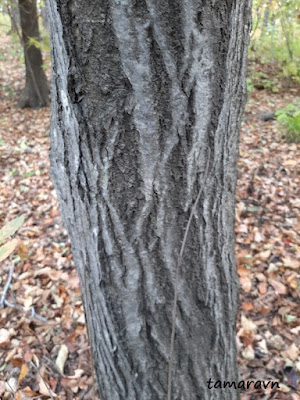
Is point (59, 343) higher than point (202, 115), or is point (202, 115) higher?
point (202, 115)

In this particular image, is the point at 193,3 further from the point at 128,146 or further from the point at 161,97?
the point at 128,146

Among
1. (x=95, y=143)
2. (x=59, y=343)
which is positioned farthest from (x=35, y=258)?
(x=95, y=143)

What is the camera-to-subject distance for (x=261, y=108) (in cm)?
571

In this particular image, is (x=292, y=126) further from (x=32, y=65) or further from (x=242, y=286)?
(x=32, y=65)

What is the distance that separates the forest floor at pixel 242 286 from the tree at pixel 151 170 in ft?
1.20

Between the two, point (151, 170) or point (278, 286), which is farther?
point (278, 286)

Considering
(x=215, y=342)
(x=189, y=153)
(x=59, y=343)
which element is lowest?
(x=59, y=343)

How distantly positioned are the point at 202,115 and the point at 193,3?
0.26 m

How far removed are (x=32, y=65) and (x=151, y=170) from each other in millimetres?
7096

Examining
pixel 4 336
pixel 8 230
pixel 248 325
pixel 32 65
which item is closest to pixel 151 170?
pixel 8 230

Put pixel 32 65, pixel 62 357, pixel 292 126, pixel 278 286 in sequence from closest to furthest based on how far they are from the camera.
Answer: pixel 62 357
pixel 278 286
pixel 292 126
pixel 32 65

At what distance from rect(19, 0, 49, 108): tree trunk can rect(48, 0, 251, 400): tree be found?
256 inches

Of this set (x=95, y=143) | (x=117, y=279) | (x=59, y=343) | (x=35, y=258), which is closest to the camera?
(x=95, y=143)

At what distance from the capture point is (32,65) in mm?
6848
